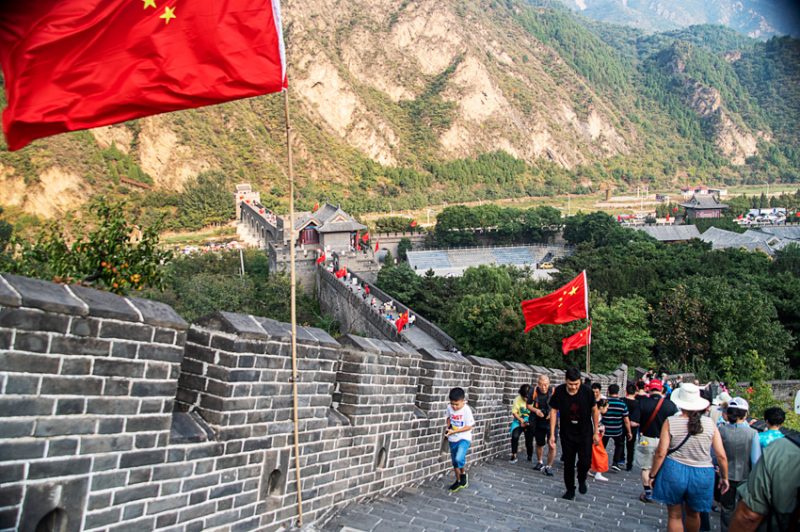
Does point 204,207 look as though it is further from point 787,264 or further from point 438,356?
point 438,356

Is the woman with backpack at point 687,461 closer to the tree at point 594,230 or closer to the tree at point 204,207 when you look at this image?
the tree at point 594,230

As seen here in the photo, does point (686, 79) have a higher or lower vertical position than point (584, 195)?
higher

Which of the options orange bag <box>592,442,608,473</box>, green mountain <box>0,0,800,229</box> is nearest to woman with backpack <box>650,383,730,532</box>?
orange bag <box>592,442,608,473</box>

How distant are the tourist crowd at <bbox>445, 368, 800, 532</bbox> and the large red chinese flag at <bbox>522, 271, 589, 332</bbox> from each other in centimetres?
533

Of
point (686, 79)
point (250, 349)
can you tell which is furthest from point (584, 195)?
point (250, 349)

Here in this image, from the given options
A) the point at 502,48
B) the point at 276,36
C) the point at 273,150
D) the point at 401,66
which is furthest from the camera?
the point at 502,48

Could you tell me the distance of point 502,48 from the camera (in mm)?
149125

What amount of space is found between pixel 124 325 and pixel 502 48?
15355cm

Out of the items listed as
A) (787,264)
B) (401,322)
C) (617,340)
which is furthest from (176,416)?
(787,264)

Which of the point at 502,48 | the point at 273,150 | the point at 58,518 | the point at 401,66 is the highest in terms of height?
the point at 502,48

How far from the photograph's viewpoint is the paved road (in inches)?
217

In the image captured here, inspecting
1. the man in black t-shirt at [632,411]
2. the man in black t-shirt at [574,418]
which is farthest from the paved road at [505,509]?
the man in black t-shirt at [632,411]

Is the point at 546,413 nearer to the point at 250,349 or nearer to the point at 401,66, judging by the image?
the point at 250,349

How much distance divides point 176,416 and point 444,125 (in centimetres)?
11601
